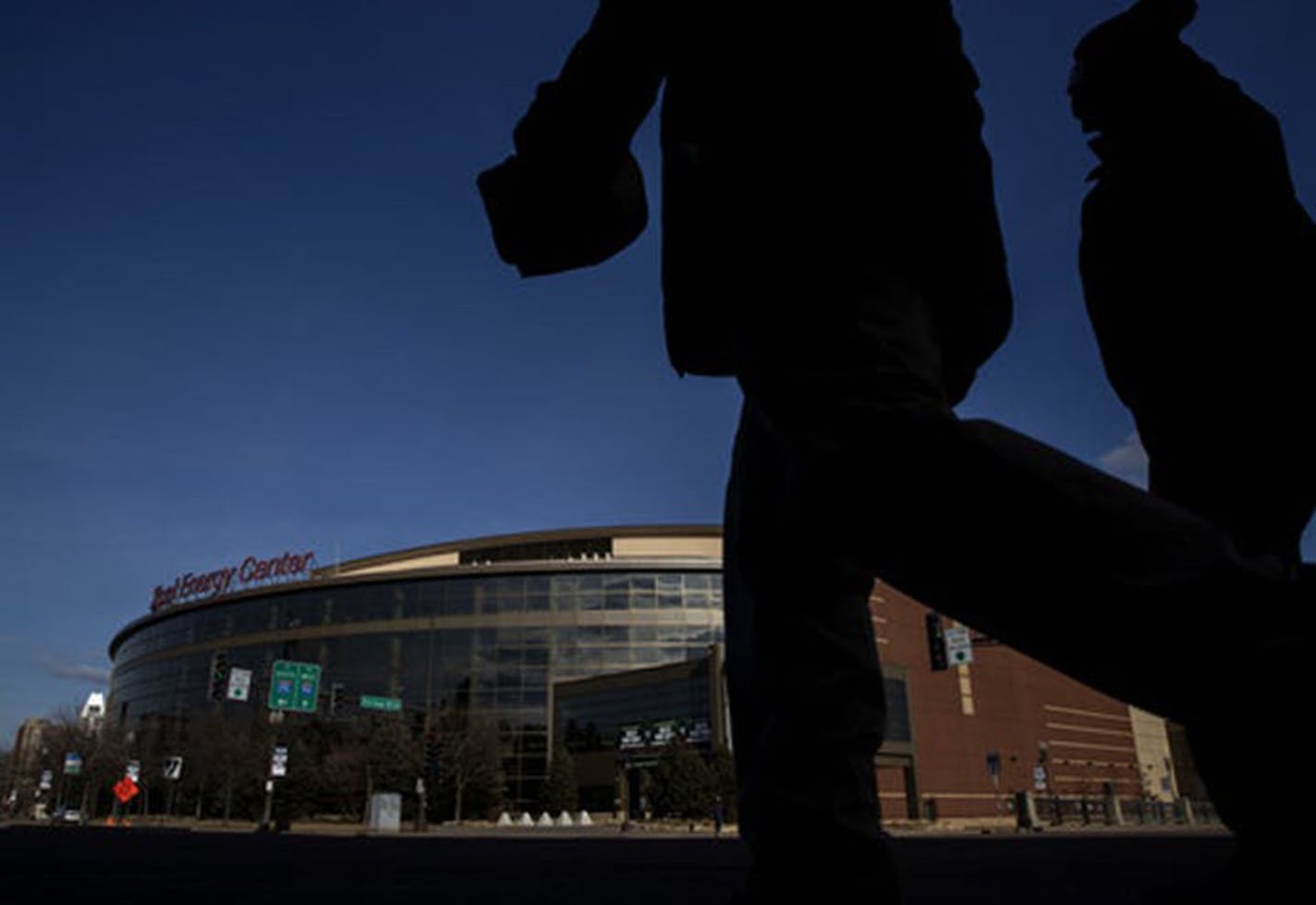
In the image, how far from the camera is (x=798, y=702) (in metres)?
1.48

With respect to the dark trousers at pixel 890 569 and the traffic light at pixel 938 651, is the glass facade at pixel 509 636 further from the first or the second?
the dark trousers at pixel 890 569

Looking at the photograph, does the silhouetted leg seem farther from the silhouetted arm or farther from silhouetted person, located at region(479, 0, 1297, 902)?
the silhouetted arm

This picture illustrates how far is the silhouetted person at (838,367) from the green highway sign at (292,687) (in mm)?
33566

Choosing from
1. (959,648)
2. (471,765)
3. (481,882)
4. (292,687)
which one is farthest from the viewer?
(471,765)

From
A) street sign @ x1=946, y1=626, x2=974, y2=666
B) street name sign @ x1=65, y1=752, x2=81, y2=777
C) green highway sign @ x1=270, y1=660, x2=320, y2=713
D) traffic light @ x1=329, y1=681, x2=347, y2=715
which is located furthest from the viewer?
street name sign @ x1=65, y1=752, x2=81, y2=777

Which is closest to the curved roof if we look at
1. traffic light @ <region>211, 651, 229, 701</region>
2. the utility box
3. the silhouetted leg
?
the utility box

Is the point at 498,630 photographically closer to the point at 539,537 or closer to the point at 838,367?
the point at 539,537

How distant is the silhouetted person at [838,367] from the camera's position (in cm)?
95

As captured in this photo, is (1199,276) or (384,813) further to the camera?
(384,813)

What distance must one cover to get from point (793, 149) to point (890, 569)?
2.14ft

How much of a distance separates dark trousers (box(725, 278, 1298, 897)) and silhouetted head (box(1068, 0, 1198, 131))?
0.76 meters

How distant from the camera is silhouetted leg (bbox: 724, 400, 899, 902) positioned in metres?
1.38

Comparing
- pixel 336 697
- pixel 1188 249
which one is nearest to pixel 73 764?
pixel 336 697

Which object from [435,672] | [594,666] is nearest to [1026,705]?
[594,666]
